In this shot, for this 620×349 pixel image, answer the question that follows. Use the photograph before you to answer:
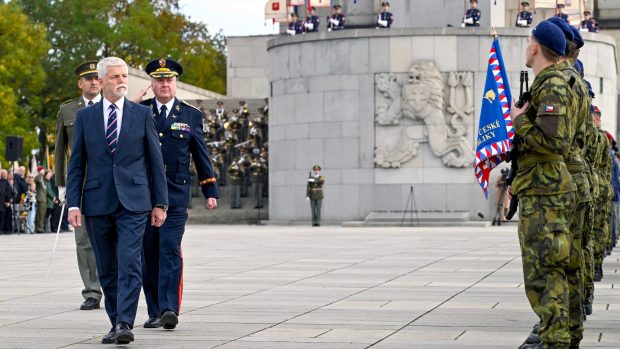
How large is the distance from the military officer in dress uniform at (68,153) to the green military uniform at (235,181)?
3167 cm

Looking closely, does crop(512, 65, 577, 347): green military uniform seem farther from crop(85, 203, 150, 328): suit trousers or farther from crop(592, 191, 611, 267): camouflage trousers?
crop(592, 191, 611, 267): camouflage trousers

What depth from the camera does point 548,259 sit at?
8234mm

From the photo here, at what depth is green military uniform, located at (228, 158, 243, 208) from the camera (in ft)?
147

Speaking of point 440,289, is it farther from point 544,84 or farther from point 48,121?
point 48,121

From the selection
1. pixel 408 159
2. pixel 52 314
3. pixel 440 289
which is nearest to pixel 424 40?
pixel 408 159

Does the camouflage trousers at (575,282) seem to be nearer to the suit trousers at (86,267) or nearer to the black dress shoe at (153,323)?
the black dress shoe at (153,323)

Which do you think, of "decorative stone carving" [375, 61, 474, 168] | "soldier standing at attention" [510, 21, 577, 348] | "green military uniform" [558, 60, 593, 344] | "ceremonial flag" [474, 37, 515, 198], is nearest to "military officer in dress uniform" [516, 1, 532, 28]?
"decorative stone carving" [375, 61, 474, 168]

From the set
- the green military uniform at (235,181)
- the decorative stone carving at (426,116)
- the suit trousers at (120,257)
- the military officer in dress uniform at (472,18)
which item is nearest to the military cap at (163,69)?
the suit trousers at (120,257)

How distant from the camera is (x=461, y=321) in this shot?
1112cm

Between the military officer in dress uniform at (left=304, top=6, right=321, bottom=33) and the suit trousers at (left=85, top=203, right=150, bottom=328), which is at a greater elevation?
the military officer in dress uniform at (left=304, top=6, right=321, bottom=33)

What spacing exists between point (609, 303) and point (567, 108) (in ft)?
16.0

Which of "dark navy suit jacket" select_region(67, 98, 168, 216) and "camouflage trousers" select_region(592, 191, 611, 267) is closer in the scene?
"dark navy suit jacket" select_region(67, 98, 168, 216)

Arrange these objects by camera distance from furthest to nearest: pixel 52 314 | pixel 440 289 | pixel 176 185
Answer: pixel 440 289
pixel 52 314
pixel 176 185

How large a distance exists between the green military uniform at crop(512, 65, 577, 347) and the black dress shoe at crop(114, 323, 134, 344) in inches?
111
